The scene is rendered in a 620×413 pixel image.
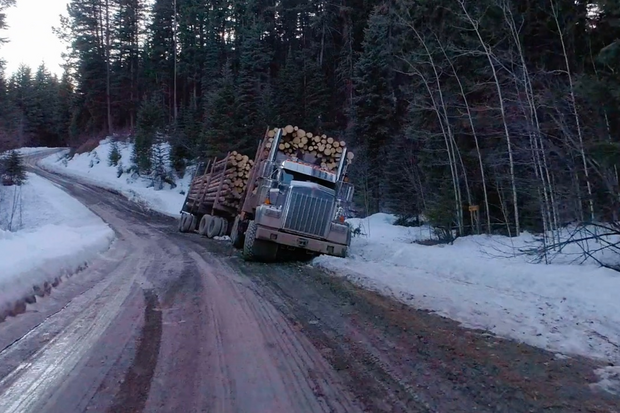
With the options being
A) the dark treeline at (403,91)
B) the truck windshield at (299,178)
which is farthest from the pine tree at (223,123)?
the truck windshield at (299,178)

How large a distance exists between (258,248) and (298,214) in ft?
4.66

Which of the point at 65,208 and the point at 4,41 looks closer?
the point at 4,41

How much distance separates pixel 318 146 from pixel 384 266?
5139mm

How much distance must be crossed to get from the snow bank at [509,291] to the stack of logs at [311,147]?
10.8 feet

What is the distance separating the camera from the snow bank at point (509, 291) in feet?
21.0

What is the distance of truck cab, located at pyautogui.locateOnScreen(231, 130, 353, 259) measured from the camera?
45.4 feet

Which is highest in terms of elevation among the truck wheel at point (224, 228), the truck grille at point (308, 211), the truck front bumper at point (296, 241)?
the truck grille at point (308, 211)

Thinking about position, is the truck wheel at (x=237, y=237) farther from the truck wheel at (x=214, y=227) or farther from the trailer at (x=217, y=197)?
the truck wheel at (x=214, y=227)

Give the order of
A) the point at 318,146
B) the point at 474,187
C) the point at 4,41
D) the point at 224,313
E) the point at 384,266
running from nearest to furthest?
the point at 224,313 → the point at 384,266 → the point at 318,146 → the point at 474,187 → the point at 4,41

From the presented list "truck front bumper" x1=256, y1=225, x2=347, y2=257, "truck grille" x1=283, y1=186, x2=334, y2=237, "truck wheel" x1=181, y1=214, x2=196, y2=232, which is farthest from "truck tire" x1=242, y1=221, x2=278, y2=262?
"truck wheel" x1=181, y1=214, x2=196, y2=232

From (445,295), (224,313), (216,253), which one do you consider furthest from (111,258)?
(445,295)

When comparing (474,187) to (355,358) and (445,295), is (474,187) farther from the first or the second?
(355,358)

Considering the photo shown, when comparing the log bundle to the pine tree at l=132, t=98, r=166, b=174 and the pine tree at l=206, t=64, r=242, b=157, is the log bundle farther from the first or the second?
the pine tree at l=132, t=98, r=166, b=174

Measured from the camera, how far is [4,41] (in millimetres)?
24016
